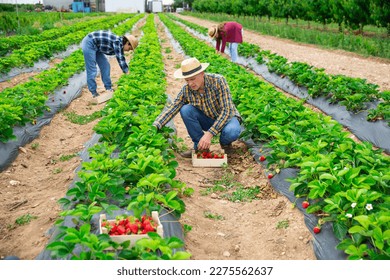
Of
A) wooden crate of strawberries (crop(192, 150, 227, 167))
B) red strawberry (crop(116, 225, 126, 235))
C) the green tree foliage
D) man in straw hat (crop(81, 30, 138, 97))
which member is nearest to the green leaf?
red strawberry (crop(116, 225, 126, 235))

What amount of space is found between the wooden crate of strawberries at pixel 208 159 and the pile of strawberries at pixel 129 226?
232 cm

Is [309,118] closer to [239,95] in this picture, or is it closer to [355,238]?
[239,95]

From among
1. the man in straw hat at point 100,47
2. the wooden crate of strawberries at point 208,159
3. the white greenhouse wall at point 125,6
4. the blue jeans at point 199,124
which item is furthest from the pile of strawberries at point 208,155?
the white greenhouse wall at point 125,6

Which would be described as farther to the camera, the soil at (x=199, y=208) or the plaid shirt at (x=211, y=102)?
the plaid shirt at (x=211, y=102)

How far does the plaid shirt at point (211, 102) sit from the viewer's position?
5.34 m

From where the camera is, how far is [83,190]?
12.1ft

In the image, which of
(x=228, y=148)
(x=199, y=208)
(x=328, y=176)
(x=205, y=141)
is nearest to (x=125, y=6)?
(x=228, y=148)

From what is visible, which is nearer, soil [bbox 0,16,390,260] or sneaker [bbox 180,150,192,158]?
soil [bbox 0,16,390,260]

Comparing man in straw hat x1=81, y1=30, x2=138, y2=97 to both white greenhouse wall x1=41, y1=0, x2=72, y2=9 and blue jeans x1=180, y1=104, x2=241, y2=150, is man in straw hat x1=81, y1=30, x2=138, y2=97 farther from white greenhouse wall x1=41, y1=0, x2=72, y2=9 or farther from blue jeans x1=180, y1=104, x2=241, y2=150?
white greenhouse wall x1=41, y1=0, x2=72, y2=9

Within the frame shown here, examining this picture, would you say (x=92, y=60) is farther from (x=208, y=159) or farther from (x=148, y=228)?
(x=148, y=228)

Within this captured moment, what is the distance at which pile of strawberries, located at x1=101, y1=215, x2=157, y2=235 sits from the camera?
317 centimetres

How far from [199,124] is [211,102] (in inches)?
15.7

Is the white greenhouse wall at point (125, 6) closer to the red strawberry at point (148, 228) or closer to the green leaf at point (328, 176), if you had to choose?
the green leaf at point (328, 176)
